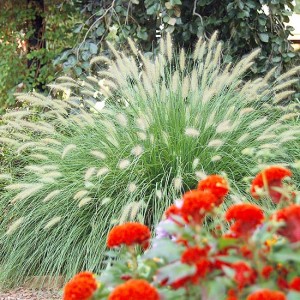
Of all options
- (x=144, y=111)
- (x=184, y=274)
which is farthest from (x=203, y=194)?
(x=144, y=111)

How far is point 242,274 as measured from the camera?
1.09m

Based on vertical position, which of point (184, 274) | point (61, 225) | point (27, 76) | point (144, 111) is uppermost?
point (184, 274)

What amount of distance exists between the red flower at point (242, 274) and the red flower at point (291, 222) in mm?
129

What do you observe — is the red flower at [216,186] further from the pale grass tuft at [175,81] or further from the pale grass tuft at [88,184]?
the pale grass tuft at [175,81]

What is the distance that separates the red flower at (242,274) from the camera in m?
1.09

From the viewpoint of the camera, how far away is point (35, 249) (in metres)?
3.72

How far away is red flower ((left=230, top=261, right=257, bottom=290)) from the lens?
1091 millimetres

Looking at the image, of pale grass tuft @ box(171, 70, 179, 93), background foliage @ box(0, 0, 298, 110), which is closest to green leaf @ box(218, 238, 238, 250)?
pale grass tuft @ box(171, 70, 179, 93)

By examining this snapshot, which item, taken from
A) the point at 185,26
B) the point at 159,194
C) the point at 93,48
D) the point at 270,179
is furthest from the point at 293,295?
the point at 185,26

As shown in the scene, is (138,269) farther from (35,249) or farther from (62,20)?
(62,20)

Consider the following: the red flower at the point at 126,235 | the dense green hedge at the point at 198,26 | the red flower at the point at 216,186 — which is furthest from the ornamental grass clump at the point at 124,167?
the red flower at the point at 126,235

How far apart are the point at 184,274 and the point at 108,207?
96.3 inches

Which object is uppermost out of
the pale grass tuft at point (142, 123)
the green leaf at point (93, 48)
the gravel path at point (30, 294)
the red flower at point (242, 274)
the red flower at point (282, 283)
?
the red flower at point (242, 274)

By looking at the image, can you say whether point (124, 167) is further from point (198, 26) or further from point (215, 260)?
point (215, 260)
